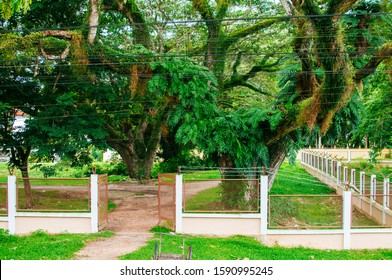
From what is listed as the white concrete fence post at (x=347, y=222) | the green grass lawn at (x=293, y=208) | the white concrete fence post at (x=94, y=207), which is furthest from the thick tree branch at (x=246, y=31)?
the white concrete fence post at (x=347, y=222)

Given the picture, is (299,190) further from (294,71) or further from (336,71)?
(336,71)

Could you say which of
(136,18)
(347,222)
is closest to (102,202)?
(136,18)

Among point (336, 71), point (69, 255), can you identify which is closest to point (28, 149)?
point (69, 255)

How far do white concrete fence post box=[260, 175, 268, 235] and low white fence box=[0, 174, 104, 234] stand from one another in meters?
4.21

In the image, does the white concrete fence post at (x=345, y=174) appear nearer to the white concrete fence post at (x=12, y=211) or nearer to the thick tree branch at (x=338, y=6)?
the thick tree branch at (x=338, y=6)

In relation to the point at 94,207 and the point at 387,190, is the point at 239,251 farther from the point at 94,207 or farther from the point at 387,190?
the point at 387,190

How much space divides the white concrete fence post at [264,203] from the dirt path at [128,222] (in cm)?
161

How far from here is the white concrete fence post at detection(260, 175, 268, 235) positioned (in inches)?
444

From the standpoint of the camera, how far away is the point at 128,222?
1291cm

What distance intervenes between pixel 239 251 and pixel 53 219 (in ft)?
16.4

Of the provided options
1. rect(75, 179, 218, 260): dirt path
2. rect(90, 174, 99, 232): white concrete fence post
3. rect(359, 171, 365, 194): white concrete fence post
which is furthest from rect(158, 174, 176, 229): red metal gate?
rect(359, 171, 365, 194): white concrete fence post

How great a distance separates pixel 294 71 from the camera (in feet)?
42.5

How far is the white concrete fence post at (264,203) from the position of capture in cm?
1128

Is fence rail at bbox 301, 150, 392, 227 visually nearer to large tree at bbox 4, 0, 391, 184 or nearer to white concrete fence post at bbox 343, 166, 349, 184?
white concrete fence post at bbox 343, 166, 349, 184
